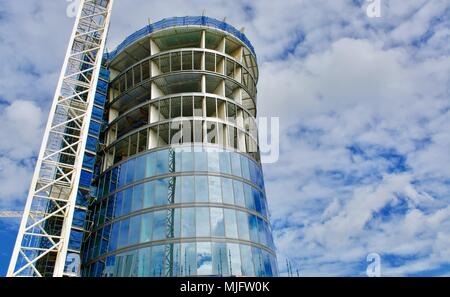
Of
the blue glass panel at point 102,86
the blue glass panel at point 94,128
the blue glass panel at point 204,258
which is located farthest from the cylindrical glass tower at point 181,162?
the blue glass panel at point 94,128

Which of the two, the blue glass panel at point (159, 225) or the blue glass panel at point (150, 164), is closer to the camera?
the blue glass panel at point (159, 225)

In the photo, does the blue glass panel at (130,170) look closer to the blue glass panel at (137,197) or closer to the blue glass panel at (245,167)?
the blue glass panel at (137,197)

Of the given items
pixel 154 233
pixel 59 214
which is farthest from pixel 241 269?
pixel 59 214

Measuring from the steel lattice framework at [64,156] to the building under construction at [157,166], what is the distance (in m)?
0.14

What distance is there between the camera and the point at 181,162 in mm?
41938

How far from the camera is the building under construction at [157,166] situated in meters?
37.6

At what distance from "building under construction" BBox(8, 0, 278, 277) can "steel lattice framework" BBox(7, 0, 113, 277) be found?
141mm

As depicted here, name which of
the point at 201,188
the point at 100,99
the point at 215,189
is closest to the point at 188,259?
the point at 201,188

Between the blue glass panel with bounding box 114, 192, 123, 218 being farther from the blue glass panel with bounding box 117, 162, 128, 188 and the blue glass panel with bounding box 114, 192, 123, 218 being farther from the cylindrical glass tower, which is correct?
the blue glass panel with bounding box 117, 162, 128, 188

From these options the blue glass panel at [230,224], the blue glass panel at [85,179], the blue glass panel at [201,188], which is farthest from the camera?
the blue glass panel at [85,179]

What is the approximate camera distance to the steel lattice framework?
38.3 meters
